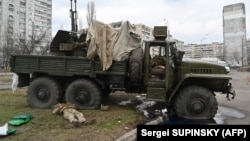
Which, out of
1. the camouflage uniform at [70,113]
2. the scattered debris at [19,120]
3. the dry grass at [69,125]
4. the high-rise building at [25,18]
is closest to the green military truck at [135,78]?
the dry grass at [69,125]

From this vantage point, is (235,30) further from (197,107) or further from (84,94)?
(84,94)

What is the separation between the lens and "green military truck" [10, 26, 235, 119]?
881 centimetres

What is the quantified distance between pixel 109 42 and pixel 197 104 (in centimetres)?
342

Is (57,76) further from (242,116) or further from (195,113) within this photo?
(242,116)

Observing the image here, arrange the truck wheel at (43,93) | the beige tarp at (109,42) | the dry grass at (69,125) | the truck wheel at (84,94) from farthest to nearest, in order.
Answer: the truck wheel at (43,93), the truck wheel at (84,94), the beige tarp at (109,42), the dry grass at (69,125)

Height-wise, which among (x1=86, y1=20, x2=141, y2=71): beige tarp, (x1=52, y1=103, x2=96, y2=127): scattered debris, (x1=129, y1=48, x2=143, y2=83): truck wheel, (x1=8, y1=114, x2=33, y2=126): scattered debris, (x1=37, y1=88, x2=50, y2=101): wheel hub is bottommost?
(x1=8, y1=114, x2=33, y2=126): scattered debris

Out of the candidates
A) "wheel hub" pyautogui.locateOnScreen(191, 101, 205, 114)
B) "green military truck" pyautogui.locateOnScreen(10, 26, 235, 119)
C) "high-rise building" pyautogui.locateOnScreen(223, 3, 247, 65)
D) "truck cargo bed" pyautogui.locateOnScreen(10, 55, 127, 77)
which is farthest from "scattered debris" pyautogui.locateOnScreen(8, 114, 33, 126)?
"high-rise building" pyautogui.locateOnScreen(223, 3, 247, 65)

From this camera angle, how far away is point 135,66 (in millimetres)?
9188

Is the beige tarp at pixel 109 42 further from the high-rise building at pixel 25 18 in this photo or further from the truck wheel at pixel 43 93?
the high-rise building at pixel 25 18

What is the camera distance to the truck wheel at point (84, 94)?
31.6 ft

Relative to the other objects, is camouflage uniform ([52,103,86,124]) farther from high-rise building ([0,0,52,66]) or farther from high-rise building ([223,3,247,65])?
high-rise building ([223,3,247,65])

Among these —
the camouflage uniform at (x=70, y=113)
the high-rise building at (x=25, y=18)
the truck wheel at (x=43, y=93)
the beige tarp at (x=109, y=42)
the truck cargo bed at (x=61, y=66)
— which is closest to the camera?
the camouflage uniform at (x=70, y=113)

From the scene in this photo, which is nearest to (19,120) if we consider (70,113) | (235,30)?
(70,113)

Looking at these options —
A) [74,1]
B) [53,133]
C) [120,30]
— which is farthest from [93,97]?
[74,1]
